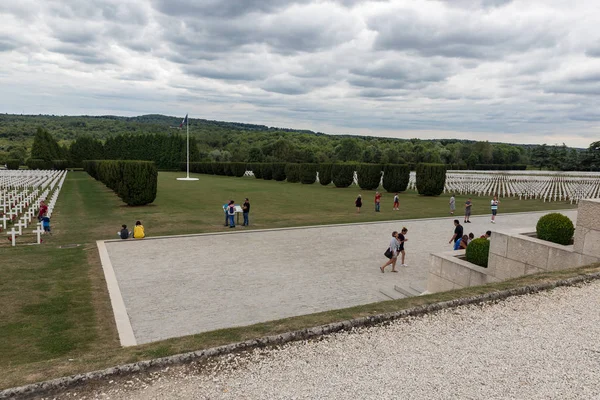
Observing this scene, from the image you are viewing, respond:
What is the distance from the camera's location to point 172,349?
472cm

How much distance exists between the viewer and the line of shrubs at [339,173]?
3575cm

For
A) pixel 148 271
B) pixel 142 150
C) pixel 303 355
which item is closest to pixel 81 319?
pixel 148 271

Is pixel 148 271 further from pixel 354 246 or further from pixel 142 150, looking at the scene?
pixel 142 150

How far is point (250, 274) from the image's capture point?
10.5 m

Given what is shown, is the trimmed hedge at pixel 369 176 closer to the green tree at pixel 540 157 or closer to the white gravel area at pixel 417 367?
the white gravel area at pixel 417 367

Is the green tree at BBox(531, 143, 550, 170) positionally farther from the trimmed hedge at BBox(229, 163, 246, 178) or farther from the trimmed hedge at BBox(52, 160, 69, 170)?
the trimmed hedge at BBox(52, 160, 69, 170)

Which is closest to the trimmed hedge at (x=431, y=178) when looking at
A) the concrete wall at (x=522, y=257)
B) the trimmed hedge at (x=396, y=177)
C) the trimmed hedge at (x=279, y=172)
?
the trimmed hedge at (x=396, y=177)

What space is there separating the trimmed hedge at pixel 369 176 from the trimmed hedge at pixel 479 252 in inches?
1135

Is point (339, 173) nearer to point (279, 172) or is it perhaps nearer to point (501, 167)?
point (279, 172)

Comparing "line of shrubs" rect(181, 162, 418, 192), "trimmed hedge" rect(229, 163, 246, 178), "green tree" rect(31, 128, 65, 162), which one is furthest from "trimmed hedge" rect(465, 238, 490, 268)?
"green tree" rect(31, 128, 65, 162)

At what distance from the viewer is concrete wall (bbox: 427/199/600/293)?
26.5ft

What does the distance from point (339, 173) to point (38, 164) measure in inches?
2567

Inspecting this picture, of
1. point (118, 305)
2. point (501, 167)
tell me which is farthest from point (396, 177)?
point (501, 167)

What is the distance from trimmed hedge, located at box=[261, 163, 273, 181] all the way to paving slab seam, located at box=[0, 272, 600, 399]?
50830 mm
